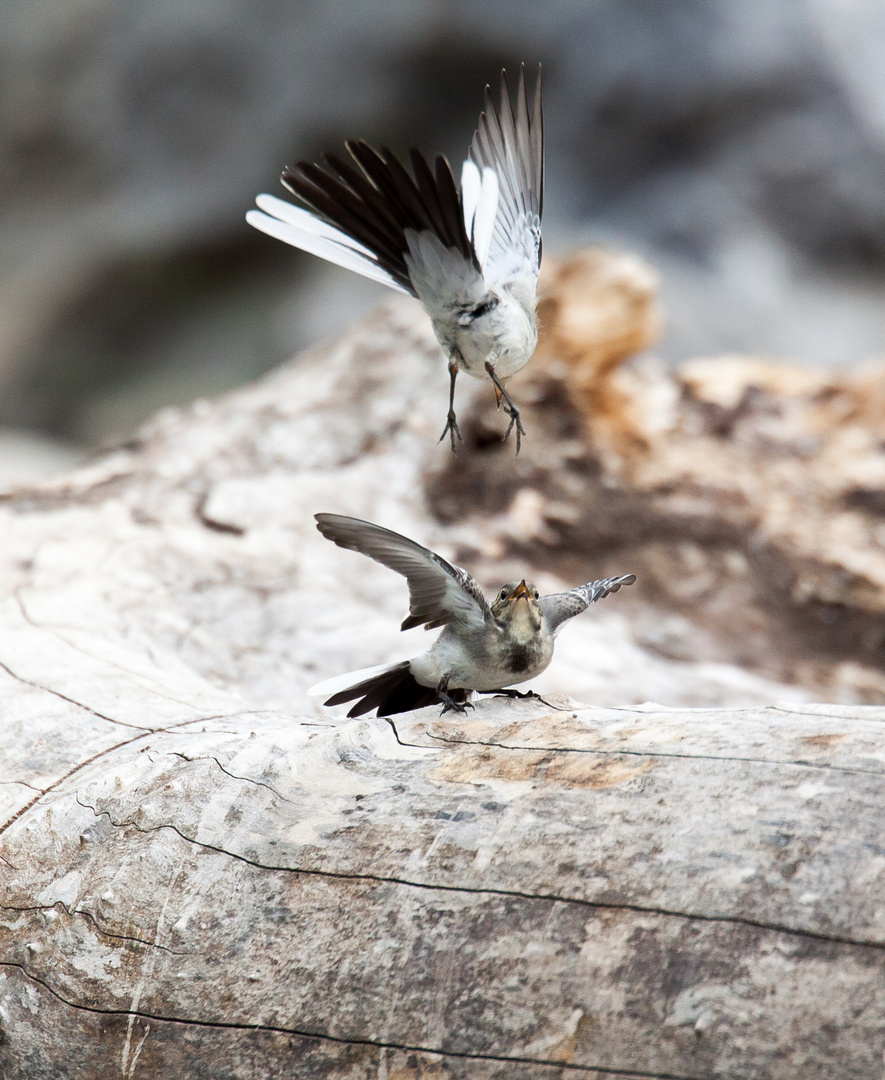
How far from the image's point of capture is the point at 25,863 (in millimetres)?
1732

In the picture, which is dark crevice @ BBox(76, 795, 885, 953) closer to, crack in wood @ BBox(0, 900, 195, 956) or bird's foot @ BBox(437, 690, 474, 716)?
crack in wood @ BBox(0, 900, 195, 956)

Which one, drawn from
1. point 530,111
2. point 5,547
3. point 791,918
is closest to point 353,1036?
point 791,918

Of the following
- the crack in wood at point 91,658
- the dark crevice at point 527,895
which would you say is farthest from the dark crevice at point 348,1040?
the crack in wood at point 91,658

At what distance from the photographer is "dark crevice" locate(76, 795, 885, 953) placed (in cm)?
131

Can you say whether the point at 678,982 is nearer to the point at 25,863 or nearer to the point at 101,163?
the point at 25,863

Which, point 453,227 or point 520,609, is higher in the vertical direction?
point 453,227

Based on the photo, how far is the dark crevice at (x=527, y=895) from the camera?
131 cm

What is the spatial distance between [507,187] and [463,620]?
34.7 inches

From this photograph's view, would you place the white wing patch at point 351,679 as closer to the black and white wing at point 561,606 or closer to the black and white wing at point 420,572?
the black and white wing at point 420,572

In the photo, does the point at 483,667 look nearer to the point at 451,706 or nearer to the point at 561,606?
the point at 451,706

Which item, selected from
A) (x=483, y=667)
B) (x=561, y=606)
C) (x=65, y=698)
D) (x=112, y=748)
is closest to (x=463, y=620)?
(x=483, y=667)

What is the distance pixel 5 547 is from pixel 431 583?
6.50 feet

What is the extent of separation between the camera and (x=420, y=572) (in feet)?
6.20

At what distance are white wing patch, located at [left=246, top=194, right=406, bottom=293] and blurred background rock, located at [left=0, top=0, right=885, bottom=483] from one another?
7.96 metres
